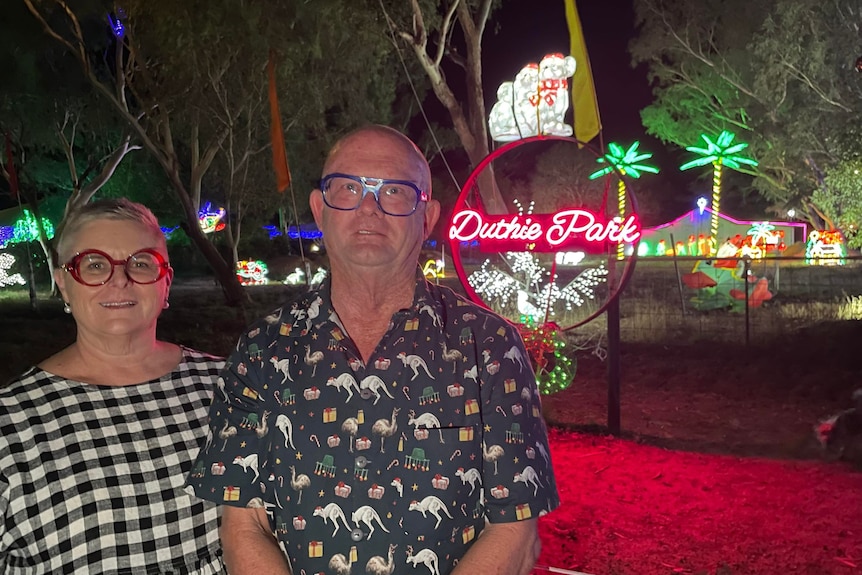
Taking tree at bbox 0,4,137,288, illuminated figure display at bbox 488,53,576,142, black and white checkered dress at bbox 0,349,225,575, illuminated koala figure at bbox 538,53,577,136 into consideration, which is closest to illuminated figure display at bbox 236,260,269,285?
tree at bbox 0,4,137,288

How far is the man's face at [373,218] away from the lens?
196 centimetres

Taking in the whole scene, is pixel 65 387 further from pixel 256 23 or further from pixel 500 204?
pixel 256 23

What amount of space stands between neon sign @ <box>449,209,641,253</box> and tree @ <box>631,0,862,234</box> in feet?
39.2

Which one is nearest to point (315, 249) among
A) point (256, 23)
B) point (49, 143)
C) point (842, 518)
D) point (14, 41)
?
point (49, 143)

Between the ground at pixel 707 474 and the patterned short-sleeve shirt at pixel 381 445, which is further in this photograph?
the ground at pixel 707 474

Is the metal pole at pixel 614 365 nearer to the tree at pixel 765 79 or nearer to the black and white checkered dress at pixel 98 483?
the black and white checkered dress at pixel 98 483

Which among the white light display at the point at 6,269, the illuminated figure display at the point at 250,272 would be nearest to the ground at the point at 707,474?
the illuminated figure display at the point at 250,272

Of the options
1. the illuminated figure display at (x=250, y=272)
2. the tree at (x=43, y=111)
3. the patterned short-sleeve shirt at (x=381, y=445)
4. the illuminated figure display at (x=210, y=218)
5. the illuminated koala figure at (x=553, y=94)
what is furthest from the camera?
the illuminated figure display at (x=210, y=218)

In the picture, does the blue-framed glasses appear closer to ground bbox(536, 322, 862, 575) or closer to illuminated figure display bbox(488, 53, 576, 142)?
ground bbox(536, 322, 862, 575)

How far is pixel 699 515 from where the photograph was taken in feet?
15.7

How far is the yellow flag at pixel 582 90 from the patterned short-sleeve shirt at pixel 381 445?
467cm

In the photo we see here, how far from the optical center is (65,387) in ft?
6.54

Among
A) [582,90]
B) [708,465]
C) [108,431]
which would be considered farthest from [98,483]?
[582,90]

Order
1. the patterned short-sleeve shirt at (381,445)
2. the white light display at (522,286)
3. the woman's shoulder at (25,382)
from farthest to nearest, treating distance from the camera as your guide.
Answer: the white light display at (522,286)
the woman's shoulder at (25,382)
the patterned short-sleeve shirt at (381,445)
